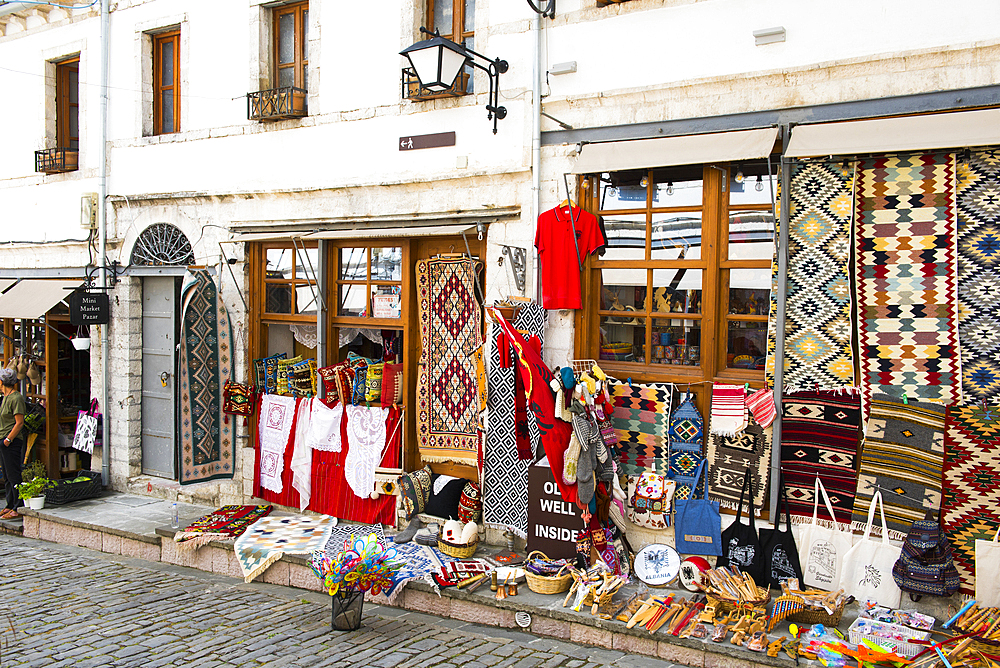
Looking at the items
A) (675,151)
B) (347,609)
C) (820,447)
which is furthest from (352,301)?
(820,447)

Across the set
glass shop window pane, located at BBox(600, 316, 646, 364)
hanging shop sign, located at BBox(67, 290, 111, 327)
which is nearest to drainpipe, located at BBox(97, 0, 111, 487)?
hanging shop sign, located at BBox(67, 290, 111, 327)

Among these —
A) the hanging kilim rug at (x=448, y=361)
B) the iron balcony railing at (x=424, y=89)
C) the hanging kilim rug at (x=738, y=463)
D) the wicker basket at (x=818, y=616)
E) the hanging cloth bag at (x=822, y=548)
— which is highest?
the iron balcony railing at (x=424, y=89)

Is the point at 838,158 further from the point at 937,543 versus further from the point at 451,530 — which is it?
the point at 451,530

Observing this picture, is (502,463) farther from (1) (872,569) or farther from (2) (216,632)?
(1) (872,569)

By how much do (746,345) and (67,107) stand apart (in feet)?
31.6

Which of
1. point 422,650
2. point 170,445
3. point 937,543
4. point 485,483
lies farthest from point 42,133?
point 937,543

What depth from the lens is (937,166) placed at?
5.07m

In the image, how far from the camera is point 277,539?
723cm

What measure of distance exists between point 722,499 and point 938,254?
2284mm

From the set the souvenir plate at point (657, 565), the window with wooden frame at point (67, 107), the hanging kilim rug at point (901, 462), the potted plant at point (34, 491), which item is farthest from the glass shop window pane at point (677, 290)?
the window with wooden frame at point (67, 107)

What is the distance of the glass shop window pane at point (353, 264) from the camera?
7816mm

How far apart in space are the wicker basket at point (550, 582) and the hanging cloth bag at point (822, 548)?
5.58 feet

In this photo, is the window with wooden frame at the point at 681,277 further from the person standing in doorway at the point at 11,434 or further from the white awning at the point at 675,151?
the person standing in doorway at the point at 11,434

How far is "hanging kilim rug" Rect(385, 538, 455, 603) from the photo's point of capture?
604 centimetres
